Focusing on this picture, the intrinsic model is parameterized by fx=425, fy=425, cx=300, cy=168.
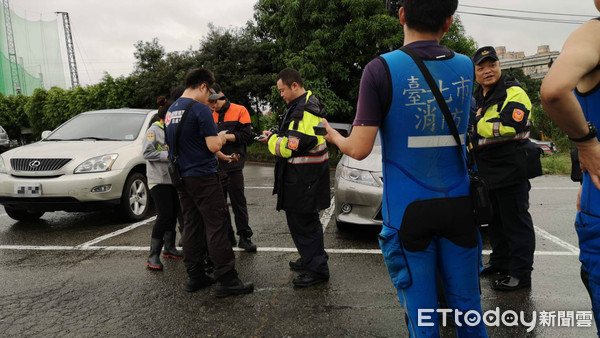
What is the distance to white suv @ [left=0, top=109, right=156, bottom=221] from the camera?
558 centimetres

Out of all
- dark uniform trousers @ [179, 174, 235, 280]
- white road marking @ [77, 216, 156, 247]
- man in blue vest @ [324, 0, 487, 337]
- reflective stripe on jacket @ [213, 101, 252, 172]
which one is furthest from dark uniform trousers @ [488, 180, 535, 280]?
white road marking @ [77, 216, 156, 247]

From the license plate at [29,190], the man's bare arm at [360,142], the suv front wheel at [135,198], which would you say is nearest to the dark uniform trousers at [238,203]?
the suv front wheel at [135,198]

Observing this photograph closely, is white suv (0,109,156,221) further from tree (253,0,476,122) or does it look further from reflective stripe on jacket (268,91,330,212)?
tree (253,0,476,122)

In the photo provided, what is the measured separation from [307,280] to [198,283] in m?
0.96

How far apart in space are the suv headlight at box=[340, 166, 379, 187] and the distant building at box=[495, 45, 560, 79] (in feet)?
176

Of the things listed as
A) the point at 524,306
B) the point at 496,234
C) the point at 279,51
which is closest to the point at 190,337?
the point at 524,306

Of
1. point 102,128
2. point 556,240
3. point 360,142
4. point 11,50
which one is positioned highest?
point 11,50

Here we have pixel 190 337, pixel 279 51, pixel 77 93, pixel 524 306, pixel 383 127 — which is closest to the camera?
pixel 383 127

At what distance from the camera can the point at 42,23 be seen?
41250mm

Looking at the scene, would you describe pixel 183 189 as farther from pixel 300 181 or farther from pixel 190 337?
pixel 190 337

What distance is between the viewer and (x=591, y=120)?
1.59m

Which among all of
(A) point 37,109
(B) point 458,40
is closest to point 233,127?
(B) point 458,40

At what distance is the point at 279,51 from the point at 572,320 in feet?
57.4

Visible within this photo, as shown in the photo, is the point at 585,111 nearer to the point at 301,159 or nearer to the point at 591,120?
the point at 591,120
